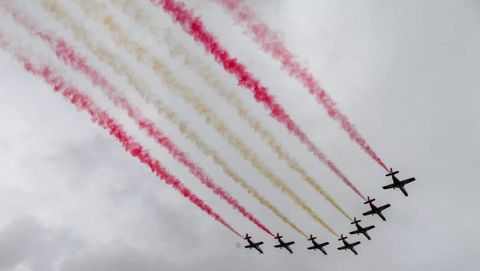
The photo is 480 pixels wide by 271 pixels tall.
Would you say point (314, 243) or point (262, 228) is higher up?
point (314, 243)

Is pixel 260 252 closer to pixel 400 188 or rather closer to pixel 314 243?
pixel 314 243

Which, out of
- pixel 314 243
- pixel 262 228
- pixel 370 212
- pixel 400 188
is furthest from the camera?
pixel 314 243

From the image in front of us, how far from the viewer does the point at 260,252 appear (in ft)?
226

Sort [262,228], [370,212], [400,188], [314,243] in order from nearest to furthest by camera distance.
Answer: [262,228]
[400,188]
[370,212]
[314,243]

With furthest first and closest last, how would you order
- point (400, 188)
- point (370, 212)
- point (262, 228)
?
point (370, 212) < point (400, 188) < point (262, 228)

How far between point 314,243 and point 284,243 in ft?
12.0

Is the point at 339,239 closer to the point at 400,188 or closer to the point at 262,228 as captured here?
the point at 400,188

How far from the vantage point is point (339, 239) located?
236ft

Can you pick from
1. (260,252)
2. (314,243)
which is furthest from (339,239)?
(260,252)

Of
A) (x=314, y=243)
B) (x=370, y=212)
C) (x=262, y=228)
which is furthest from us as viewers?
(x=314, y=243)

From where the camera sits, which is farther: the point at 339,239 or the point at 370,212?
the point at 339,239

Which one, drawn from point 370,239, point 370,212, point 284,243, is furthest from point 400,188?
point 284,243

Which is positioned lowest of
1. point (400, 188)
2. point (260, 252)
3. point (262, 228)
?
point (262, 228)

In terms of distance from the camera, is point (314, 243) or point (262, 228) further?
point (314, 243)
